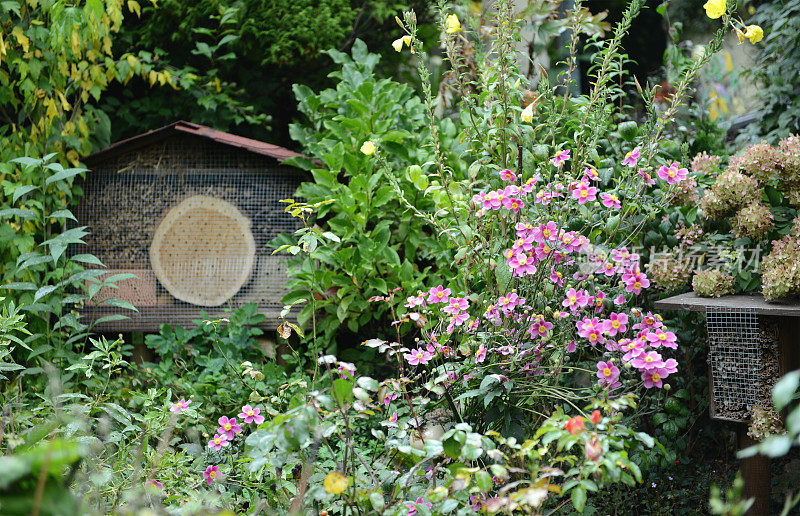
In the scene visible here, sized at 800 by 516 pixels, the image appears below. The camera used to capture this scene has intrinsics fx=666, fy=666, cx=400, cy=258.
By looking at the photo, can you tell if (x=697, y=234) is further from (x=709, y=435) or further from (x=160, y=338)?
(x=160, y=338)

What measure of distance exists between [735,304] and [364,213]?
1.51 m

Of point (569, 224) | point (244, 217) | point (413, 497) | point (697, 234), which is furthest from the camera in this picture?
point (244, 217)

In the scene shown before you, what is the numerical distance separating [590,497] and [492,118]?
4.37ft

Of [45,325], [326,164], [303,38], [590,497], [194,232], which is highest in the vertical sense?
[303,38]

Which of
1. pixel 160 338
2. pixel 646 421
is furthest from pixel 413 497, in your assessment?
pixel 160 338

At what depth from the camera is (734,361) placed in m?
2.10

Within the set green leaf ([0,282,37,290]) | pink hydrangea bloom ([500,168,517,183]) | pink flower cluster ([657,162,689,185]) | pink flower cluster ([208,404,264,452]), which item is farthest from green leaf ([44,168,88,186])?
pink flower cluster ([657,162,689,185])

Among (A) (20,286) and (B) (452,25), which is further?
(A) (20,286)

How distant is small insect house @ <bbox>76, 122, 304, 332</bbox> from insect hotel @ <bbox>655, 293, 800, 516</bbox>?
1.91 metres

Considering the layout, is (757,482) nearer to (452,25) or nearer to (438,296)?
(438,296)

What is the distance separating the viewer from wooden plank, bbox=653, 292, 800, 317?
6.43ft

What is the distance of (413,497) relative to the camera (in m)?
1.73

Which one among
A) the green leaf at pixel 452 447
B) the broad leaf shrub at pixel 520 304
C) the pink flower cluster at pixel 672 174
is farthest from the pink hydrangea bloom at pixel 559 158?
the green leaf at pixel 452 447

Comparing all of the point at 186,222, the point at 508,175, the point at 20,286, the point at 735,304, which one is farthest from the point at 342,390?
the point at 186,222
